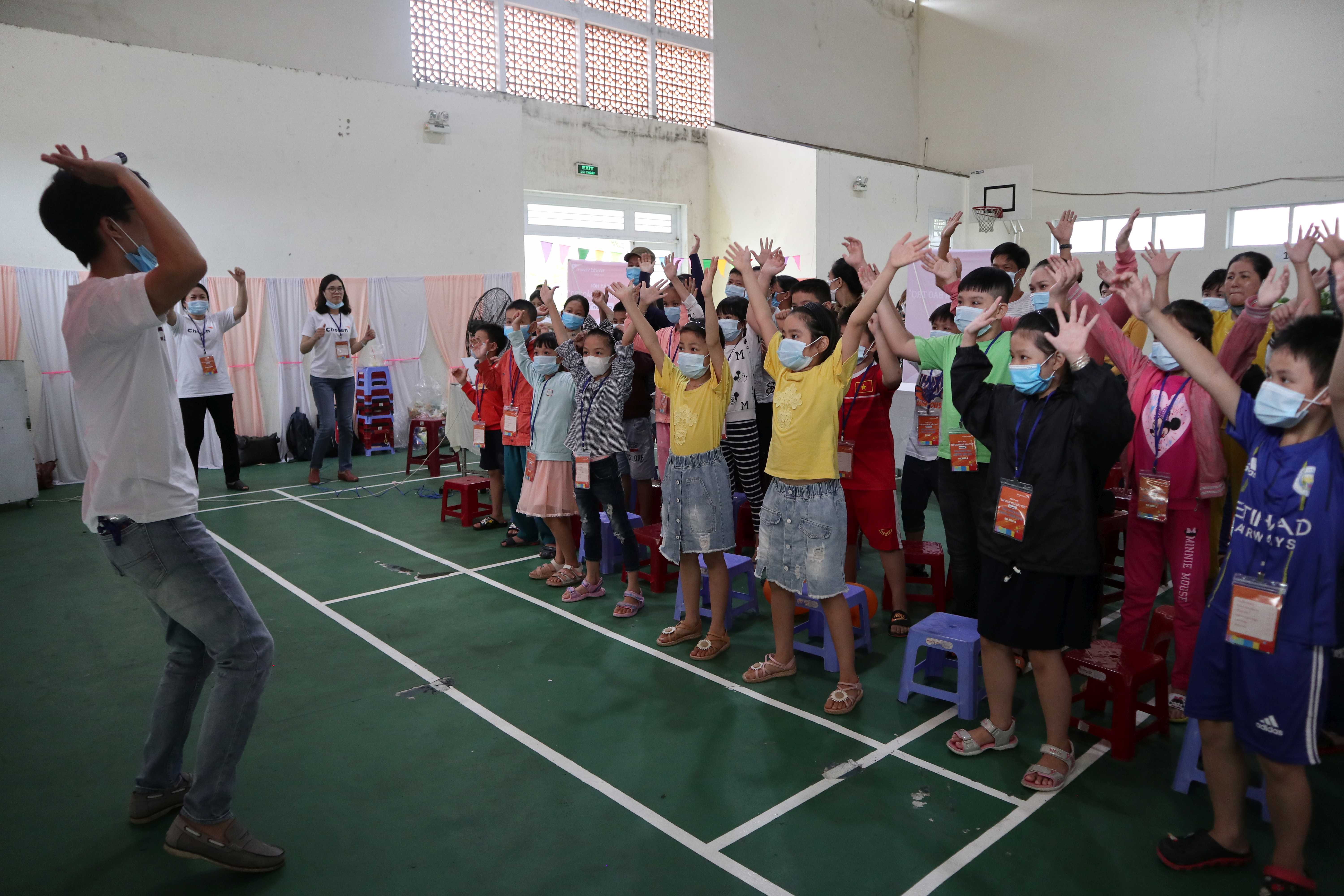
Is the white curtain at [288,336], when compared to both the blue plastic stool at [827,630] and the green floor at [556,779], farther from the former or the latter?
the blue plastic stool at [827,630]

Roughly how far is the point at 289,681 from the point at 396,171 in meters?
8.99

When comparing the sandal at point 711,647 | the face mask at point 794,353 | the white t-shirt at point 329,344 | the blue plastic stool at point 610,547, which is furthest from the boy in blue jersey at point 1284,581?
the white t-shirt at point 329,344

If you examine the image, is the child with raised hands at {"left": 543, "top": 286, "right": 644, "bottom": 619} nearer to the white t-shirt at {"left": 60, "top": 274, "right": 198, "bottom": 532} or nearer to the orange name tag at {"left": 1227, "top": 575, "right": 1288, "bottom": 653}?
the white t-shirt at {"left": 60, "top": 274, "right": 198, "bottom": 532}

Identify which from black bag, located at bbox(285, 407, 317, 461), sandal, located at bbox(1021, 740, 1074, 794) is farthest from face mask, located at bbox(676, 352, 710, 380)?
black bag, located at bbox(285, 407, 317, 461)

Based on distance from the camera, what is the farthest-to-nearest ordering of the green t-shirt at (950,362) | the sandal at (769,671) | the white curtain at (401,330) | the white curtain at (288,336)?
the white curtain at (401,330), the white curtain at (288,336), the sandal at (769,671), the green t-shirt at (950,362)

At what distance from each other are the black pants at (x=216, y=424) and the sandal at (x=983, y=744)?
22.6 ft

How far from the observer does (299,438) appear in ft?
33.4

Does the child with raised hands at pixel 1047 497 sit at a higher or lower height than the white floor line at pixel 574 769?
higher

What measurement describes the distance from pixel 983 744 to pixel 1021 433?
1.20m

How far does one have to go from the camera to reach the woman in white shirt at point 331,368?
8383 mm

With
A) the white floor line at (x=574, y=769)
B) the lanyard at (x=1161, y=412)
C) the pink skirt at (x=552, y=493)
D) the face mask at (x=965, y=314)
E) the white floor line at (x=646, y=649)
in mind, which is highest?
the face mask at (x=965, y=314)

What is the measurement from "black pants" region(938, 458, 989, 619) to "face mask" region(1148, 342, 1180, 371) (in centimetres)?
81

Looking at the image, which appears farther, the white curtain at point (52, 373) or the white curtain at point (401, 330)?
the white curtain at point (401, 330)

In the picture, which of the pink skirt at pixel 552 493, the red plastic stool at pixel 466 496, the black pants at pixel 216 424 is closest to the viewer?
the pink skirt at pixel 552 493
